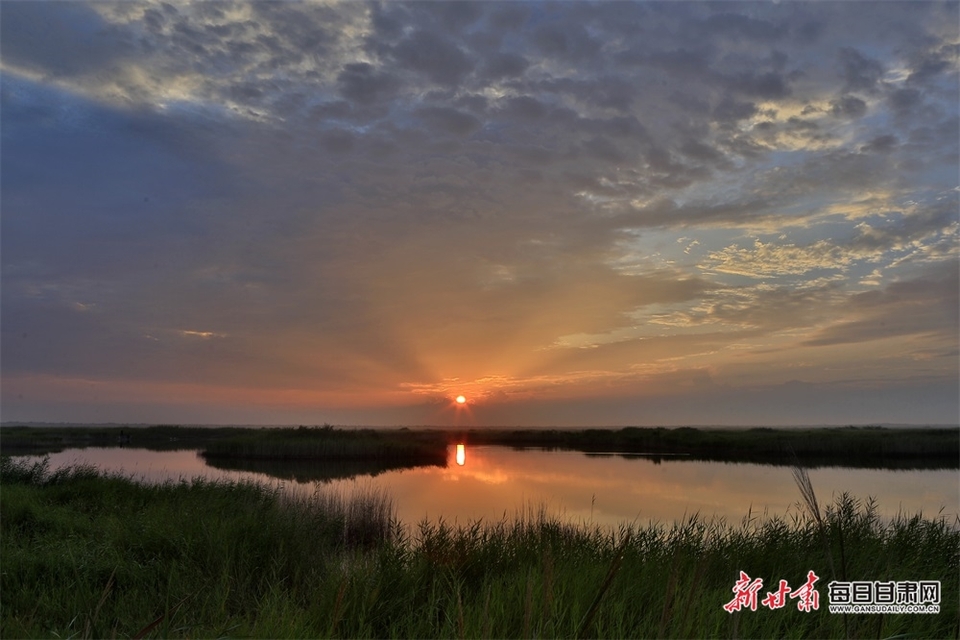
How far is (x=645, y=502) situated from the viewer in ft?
79.9

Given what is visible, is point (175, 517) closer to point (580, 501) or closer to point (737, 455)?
point (580, 501)

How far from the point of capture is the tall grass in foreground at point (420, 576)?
550cm

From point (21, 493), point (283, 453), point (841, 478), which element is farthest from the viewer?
point (283, 453)

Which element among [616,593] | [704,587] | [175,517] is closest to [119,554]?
[175,517]

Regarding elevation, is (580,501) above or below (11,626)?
below

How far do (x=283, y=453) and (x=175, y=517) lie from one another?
33.5 m
